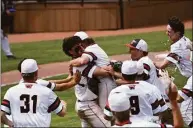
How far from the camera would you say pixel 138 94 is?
720 cm

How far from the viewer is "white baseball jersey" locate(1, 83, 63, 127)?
748cm

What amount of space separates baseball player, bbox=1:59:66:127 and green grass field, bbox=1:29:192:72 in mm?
10652

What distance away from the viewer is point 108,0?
27734 mm

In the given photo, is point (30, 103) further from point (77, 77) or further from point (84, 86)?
point (84, 86)

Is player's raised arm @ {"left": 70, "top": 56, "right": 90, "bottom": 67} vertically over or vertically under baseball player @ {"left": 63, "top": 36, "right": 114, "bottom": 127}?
over

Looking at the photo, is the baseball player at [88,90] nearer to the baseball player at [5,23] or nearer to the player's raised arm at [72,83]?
the player's raised arm at [72,83]

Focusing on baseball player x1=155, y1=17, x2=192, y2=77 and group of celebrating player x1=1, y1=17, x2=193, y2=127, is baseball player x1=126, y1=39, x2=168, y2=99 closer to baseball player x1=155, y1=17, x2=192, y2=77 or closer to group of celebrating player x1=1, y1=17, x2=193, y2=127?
group of celebrating player x1=1, y1=17, x2=193, y2=127

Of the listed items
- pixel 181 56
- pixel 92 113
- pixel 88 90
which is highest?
pixel 181 56

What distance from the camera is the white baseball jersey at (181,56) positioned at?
953cm

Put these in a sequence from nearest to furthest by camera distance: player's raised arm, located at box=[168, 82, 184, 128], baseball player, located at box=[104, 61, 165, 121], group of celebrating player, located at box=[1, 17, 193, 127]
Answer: player's raised arm, located at box=[168, 82, 184, 128] → group of celebrating player, located at box=[1, 17, 193, 127] → baseball player, located at box=[104, 61, 165, 121]

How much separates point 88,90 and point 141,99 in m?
1.85

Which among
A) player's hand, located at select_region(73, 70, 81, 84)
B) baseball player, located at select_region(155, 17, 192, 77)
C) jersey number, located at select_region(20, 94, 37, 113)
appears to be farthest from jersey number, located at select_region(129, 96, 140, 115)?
baseball player, located at select_region(155, 17, 192, 77)

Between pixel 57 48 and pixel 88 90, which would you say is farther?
pixel 57 48

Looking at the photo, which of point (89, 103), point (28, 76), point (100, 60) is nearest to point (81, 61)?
point (100, 60)
